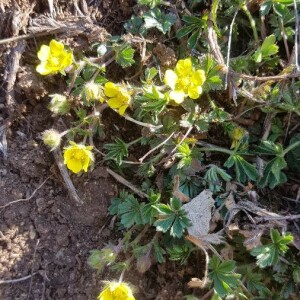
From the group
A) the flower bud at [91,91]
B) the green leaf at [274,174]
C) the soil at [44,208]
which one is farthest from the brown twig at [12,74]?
the green leaf at [274,174]

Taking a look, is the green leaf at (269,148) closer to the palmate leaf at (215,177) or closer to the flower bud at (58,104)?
the palmate leaf at (215,177)

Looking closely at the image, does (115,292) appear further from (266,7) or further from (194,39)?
(266,7)

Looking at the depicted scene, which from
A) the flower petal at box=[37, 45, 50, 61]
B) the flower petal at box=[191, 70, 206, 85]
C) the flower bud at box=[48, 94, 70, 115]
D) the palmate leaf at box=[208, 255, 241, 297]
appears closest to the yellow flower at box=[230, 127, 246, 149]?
the flower petal at box=[191, 70, 206, 85]

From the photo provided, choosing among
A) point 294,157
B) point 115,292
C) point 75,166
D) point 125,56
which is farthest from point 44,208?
point 294,157

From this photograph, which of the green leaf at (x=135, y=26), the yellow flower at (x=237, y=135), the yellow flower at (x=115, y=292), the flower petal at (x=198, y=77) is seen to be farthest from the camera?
the green leaf at (x=135, y=26)

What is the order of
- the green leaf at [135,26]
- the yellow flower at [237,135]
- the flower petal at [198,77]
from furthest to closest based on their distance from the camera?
the green leaf at [135,26]
the yellow flower at [237,135]
the flower petal at [198,77]

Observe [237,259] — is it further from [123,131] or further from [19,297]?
[19,297]
